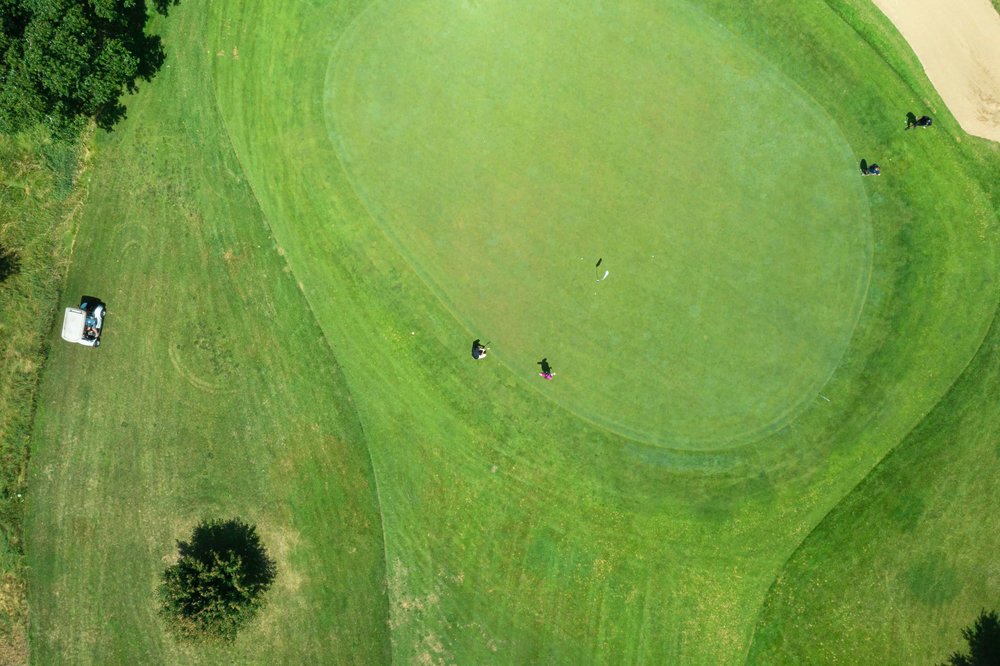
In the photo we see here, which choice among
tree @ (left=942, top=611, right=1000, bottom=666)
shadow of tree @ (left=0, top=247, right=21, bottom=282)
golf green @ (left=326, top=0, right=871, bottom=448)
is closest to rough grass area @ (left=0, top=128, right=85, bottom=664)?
shadow of tree @ (left=0, top=247, right=21, bottom=282)

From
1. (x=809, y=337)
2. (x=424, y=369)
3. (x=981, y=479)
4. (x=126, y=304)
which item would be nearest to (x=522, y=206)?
(x=424, y=369)

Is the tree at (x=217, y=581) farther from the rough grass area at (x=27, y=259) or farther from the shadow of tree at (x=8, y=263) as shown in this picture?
the shadow of tree at (x=8, y=263)

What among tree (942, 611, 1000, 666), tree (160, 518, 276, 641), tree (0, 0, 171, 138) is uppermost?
tree (0, 0, 171, 138)

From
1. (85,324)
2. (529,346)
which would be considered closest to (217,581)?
(85,324)

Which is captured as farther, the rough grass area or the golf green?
the rough grass area

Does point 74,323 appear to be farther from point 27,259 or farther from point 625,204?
point 625,204

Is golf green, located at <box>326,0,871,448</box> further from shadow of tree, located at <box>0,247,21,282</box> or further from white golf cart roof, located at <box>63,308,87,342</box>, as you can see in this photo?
shadow of tree, located at <box>0,247,21,282</box>


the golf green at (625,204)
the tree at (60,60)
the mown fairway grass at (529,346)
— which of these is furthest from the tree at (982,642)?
the tree at (60,60)
